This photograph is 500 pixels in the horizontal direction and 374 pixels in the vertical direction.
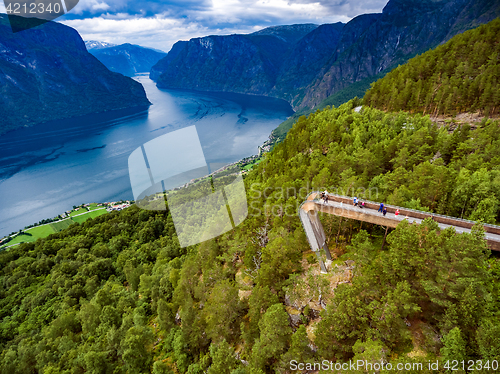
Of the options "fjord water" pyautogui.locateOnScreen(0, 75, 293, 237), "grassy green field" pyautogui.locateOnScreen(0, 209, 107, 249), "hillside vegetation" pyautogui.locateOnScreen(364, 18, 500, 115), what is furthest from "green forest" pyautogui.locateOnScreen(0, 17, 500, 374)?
"fjord water" pyautogui.locateOnScreen(0, 75, 293, 237)

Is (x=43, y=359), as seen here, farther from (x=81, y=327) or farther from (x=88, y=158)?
(x=88, y=158)

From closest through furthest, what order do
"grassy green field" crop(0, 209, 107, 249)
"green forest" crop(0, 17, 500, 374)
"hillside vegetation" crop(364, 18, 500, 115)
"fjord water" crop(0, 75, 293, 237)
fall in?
"green forest" crop(0, 17, 500, 374) → "hillside vegetation" crop(364, 18, 500, 115) → "grassy green field" crop(0, 209, 107, 249) → "fjord water" crop(0, 75, 293, 237)

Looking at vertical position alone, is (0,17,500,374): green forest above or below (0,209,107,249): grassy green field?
above

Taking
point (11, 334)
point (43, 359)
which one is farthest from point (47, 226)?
point (43, 359)

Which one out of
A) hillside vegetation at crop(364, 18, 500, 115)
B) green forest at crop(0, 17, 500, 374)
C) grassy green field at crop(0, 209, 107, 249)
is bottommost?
grassy green field at crop(0, 209, 107, 249)

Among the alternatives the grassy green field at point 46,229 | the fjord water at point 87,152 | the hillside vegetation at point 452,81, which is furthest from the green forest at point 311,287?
the fjord water at point 87,152

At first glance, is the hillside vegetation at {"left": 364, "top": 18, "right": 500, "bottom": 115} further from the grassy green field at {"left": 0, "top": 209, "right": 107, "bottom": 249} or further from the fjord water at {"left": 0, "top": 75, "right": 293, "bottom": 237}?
the grassy green field at {"left": 0, "top": 209, "right": 107, "bottom": 249}

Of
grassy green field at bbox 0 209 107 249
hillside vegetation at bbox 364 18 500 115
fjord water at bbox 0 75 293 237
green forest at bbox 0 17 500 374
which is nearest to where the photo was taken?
green forest at bbox 0 17 500 374
